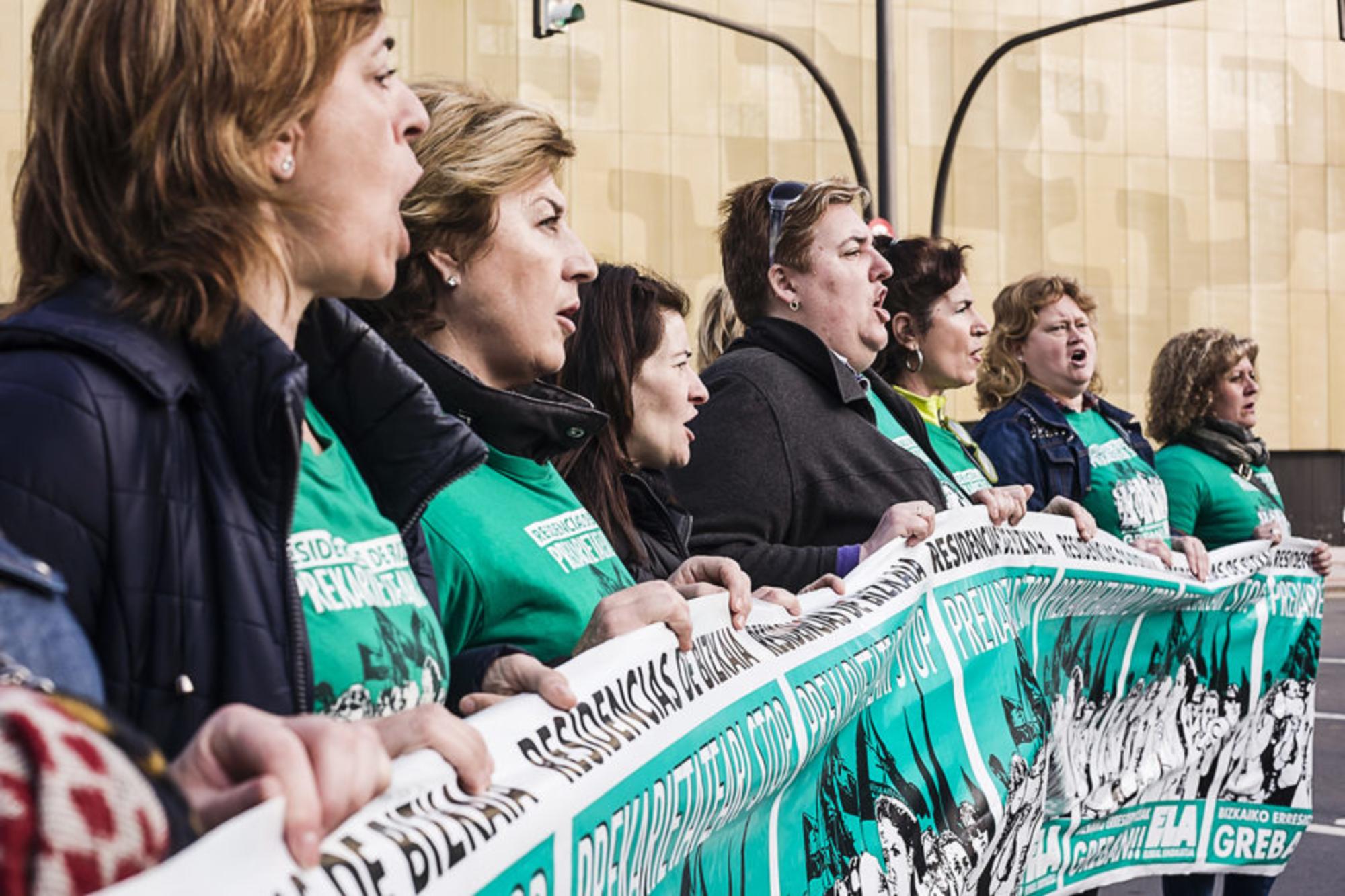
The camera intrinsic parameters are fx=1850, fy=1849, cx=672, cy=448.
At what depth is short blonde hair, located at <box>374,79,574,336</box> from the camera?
2979 mm

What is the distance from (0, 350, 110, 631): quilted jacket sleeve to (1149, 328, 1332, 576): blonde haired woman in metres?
5.65

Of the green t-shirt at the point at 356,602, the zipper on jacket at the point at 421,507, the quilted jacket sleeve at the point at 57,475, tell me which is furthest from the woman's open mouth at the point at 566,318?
the quilted jacket sleeve at the point at 57,475

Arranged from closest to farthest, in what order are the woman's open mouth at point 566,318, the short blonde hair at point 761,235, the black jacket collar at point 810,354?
the woman's open mouth at point 566,318
the black jacket collar at point 810,354
the short blonde hair at point 761,235

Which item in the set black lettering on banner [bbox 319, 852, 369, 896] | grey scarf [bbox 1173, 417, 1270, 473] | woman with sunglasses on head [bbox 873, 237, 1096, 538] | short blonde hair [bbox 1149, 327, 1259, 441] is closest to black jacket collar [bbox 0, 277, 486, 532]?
black lettering on banner [bbox 319, 852, 369, 896]

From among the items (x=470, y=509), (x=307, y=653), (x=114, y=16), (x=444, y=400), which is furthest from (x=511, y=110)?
(x=307, y=653)

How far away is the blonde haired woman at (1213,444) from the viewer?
6.88m

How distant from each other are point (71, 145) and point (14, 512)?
48 cm

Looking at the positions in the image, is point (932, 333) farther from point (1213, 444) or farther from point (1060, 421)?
point (1213, 444)

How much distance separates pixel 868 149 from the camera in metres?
27.3

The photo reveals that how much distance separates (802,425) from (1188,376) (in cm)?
347

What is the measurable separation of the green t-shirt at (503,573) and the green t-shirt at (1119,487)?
12.0 ft

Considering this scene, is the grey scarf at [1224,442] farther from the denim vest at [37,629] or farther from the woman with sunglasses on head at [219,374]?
the denim vest at [37,629]

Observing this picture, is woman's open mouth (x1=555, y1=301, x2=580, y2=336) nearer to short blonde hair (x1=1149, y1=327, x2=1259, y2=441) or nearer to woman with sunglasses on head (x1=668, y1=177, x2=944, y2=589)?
woman with sunglasses on head (x1=668, y1=177, x2=944, y2=589)

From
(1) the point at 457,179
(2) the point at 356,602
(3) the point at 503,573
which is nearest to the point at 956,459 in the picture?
(1) the point at 457,179
